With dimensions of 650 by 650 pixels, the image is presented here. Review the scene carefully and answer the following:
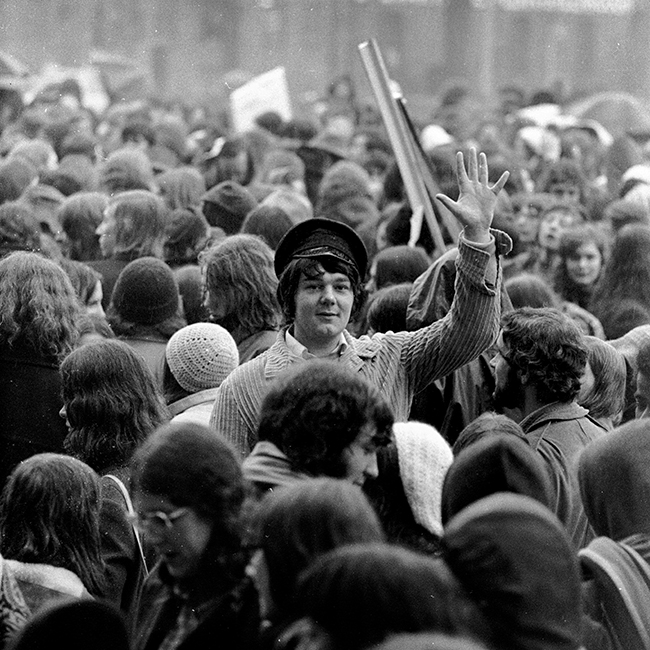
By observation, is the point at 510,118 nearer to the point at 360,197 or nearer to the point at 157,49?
the point at 360,197

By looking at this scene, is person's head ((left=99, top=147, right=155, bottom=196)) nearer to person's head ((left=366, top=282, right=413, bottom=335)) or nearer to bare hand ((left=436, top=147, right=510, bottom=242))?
person's head ((left=366, top=282, right=413, bottom=335))

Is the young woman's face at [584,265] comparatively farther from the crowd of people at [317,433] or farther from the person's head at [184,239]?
the person's head at [184,239]

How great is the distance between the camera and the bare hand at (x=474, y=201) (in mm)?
4098

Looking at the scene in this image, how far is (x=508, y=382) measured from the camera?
14.2ft


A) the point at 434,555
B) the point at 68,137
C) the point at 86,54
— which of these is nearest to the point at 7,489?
the point at 434,555

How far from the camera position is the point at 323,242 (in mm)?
4230

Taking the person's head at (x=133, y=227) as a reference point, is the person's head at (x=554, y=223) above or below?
below

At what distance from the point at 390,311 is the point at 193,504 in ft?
8.38

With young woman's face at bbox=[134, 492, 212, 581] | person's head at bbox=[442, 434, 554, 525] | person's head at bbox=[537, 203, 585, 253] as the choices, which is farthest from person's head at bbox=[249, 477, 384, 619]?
person's head at bbox=[537, 203, 585, 253]

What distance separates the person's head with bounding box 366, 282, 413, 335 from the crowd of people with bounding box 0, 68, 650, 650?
1 cm

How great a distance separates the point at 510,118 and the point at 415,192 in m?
11.6

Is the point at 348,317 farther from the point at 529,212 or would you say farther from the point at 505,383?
the point at 529,212

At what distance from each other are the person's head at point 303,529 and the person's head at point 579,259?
16.4ft

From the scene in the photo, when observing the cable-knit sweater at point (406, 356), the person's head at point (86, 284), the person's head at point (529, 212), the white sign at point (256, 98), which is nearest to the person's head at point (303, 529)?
the cable-knit sweater at point (406, 356)
